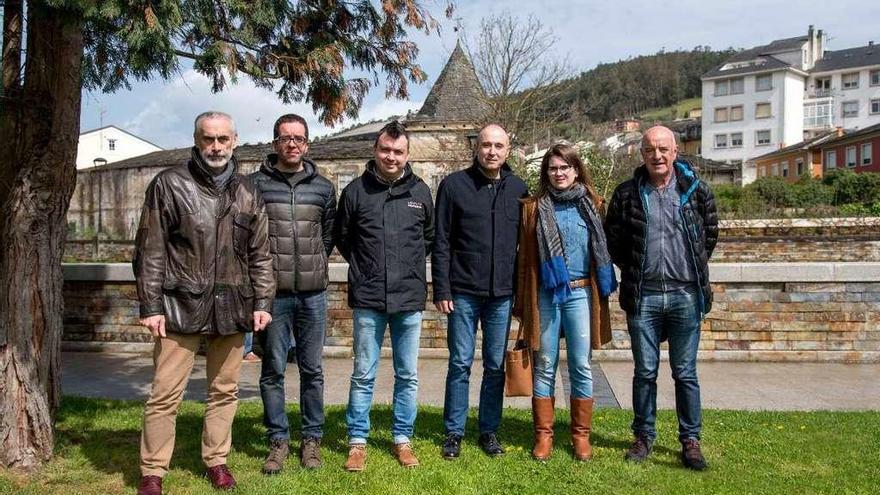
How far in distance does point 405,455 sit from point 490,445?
0.60m

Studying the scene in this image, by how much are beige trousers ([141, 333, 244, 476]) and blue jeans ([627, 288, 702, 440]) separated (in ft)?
7.91

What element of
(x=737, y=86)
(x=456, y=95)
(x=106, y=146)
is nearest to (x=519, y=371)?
(x=456, y=95)

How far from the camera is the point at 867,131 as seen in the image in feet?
151

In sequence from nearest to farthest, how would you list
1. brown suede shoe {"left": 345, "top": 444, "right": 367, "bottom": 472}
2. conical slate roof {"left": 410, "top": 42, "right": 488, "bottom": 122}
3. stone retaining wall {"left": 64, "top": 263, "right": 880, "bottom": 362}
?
brown suede shoe {"left": 345, "top": 444, "right": 367, "bottom": 472} < stone retaining wall {"left": 64, "top": 263, "right": 880, "bottom": 362} < conical slate roof {"left": 410, "top": 42, "right": 488, "bottom": 122}

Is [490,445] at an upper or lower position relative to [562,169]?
lower

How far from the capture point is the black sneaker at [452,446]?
4.60m

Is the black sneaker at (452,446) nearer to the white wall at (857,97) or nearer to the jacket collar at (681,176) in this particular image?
the jacket collar at (681,176)

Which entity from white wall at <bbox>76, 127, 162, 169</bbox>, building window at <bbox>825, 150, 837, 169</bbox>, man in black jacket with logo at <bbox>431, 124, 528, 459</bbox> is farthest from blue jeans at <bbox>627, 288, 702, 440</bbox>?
white wall at <bbox>76, 127, 162, 169</bbox>

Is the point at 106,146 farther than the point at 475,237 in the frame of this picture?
Yes

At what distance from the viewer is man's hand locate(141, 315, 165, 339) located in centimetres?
363

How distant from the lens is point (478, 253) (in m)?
4.48

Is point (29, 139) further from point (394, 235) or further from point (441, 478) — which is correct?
point (441, 478)

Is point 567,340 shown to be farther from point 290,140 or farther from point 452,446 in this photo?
point 290,140

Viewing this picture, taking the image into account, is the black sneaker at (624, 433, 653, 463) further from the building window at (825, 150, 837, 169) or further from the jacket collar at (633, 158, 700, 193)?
the building window at (825, 150, 837, 169)
